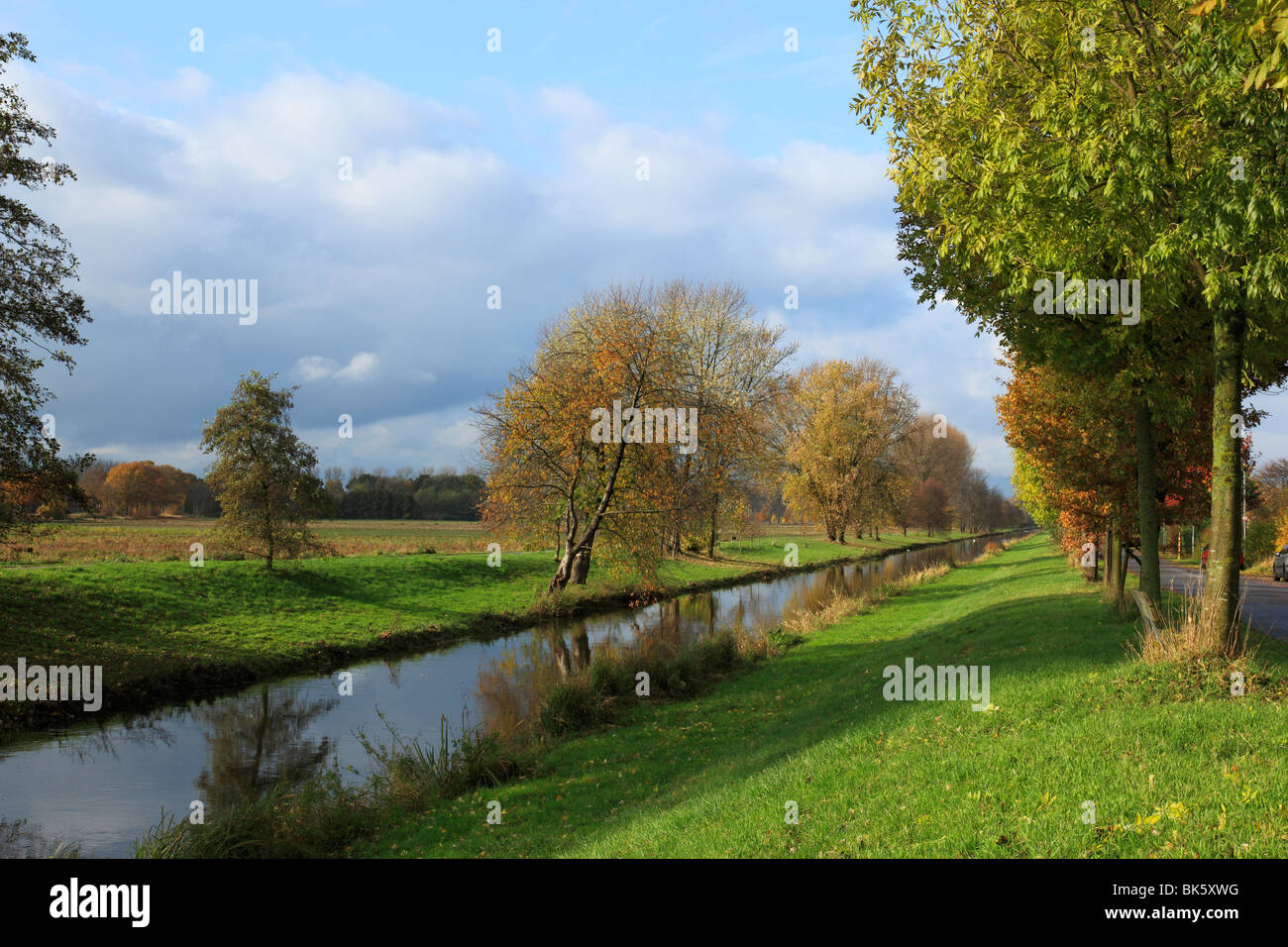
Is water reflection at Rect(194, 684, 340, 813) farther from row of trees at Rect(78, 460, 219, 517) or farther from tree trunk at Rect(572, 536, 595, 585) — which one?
row of trees at Rect(78, 460, 219, 517)

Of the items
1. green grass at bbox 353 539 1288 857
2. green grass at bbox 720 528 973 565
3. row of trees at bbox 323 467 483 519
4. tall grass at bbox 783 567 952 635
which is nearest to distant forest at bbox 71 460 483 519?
row of trees at bbox 323 467 483 519

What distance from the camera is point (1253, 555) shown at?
1623 inches

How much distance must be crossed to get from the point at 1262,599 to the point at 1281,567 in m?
10.7

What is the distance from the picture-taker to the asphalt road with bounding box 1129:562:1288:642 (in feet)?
55.8

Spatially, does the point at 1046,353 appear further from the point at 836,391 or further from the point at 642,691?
the point at 836,391

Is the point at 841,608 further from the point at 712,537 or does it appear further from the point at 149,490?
the point at 149,490

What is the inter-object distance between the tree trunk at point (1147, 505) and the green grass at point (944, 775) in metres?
1.24

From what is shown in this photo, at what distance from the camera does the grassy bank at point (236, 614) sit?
18.4 m

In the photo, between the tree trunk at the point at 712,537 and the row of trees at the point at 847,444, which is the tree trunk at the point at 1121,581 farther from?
the row of trees at the point at 847,444

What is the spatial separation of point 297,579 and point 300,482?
3.74 metres

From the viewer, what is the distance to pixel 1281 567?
3192cm

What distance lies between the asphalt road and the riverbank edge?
66.5 ft

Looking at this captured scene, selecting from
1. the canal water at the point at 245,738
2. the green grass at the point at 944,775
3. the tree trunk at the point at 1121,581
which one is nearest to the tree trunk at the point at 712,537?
the canal water at the point at 245,738
